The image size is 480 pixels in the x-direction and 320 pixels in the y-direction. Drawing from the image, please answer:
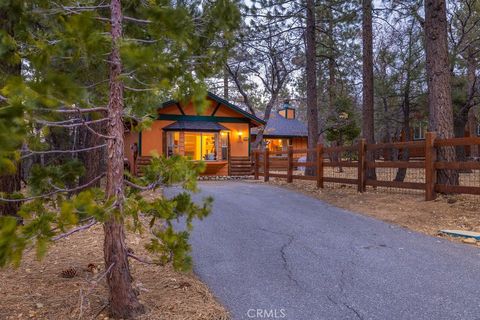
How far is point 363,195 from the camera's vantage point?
8555 mm

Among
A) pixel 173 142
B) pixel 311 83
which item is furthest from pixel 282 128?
pixel 311 83

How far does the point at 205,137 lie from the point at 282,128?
474 inches

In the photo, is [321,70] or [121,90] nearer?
[121,90]

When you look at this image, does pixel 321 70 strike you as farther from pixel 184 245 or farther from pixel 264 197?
pixel 184 245

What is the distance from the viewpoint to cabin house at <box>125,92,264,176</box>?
16.6m

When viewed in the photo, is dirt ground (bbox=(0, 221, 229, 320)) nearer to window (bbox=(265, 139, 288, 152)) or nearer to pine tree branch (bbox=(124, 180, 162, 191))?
pine tree branch (bbox=(124, 180, 162, 191))

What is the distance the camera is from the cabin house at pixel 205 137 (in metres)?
16.6

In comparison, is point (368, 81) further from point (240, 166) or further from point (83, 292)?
point (83, 292)

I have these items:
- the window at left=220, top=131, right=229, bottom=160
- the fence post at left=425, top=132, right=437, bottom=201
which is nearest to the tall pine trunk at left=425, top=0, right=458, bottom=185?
the fence post at left=425, top=132, right=437, bottom=201

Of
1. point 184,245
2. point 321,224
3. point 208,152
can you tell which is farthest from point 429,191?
Answer: point 208,152

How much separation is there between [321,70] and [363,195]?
11.9 m

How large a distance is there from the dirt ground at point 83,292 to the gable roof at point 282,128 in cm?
2364

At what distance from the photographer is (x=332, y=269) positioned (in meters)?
3.94

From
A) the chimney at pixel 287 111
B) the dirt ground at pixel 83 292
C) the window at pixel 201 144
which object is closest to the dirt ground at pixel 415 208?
the dirt ground at pixel 83 292
